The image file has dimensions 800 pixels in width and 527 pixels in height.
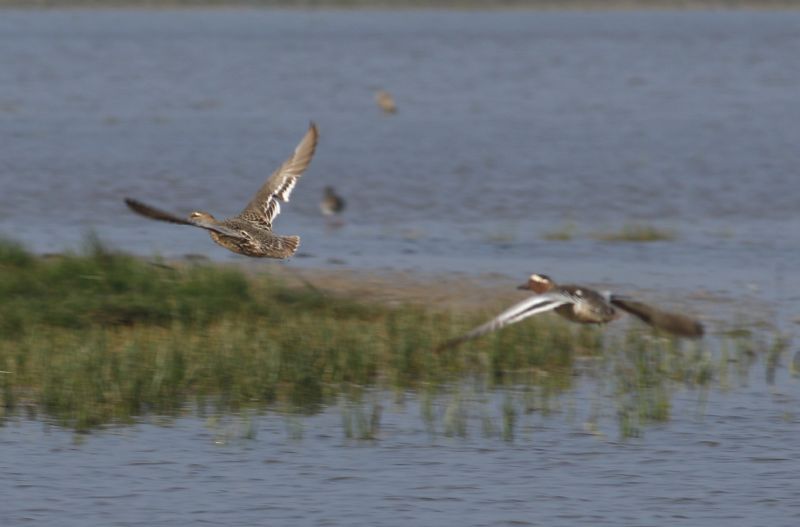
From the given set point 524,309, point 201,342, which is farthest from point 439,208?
point 524,309

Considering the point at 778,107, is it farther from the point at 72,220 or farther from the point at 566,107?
the point at 72,220

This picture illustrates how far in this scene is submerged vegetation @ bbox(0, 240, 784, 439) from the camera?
38.8 feet

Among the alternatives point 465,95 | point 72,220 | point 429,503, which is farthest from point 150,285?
point 465,95

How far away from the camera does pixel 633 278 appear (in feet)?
57.0

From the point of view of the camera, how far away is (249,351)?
41.5 feet

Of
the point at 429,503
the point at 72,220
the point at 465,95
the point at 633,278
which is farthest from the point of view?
the point at 465,95

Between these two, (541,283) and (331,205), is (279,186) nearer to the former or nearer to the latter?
(541,283)

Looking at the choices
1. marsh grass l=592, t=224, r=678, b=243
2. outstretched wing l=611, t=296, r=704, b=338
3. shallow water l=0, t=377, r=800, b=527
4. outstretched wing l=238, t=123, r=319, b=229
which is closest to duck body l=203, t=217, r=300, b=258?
outstretched wing l=238, t=123, r=319, b=229

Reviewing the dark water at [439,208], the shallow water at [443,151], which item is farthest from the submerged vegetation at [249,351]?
the shallow water at [443,151]

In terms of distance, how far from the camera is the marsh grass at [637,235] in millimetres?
20141

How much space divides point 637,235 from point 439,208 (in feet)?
14.5

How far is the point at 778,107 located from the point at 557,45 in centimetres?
3450

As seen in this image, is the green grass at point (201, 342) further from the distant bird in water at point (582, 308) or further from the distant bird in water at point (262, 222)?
the distant bird in water at point (582, 308)

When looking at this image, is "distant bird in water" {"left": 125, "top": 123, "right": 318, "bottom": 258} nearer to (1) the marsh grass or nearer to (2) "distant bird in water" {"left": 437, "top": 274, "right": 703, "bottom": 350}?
(2) "distant bird in water" {"left": 437, "top": 274, "right": 703, "bottom": 350}
